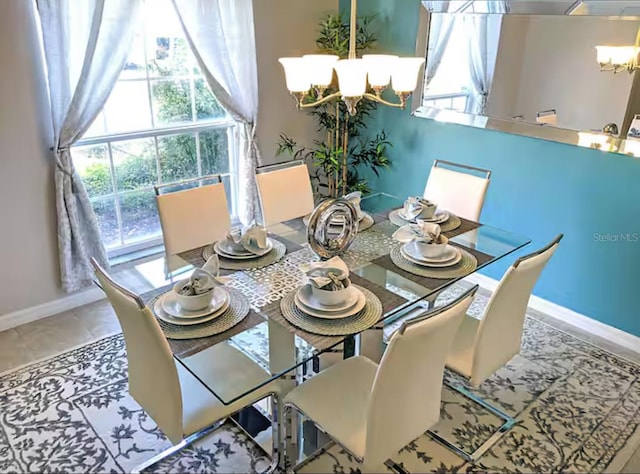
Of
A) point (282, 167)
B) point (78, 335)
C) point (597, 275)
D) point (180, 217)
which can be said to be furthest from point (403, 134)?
point (78, 335)

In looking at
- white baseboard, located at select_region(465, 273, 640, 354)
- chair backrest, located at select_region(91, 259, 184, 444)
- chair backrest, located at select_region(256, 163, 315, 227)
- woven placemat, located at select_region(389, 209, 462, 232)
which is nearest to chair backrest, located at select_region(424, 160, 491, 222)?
woven placemat, located at select_region(389, 209, 462, 232)

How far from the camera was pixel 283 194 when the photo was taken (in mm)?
3172

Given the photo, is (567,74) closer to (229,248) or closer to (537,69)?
(537,69)

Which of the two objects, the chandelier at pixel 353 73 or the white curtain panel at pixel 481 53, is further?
the white curtain panel at pixel 481 53

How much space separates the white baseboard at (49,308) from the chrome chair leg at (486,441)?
236cm

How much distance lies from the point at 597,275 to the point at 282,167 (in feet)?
6.68

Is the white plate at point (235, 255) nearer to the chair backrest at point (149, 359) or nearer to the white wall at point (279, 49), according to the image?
the chair backrest at point (149, 359)

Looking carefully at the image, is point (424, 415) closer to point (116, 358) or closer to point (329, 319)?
point (329, 319)

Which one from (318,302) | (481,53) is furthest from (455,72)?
(318,302)

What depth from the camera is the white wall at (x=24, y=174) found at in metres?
2.84

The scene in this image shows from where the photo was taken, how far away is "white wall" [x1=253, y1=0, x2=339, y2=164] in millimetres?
3832

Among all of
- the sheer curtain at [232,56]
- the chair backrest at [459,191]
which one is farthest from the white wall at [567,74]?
the sheer curtain at [232,56]

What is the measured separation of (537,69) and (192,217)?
2234 millimetres

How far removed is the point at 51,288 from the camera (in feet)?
10.9
